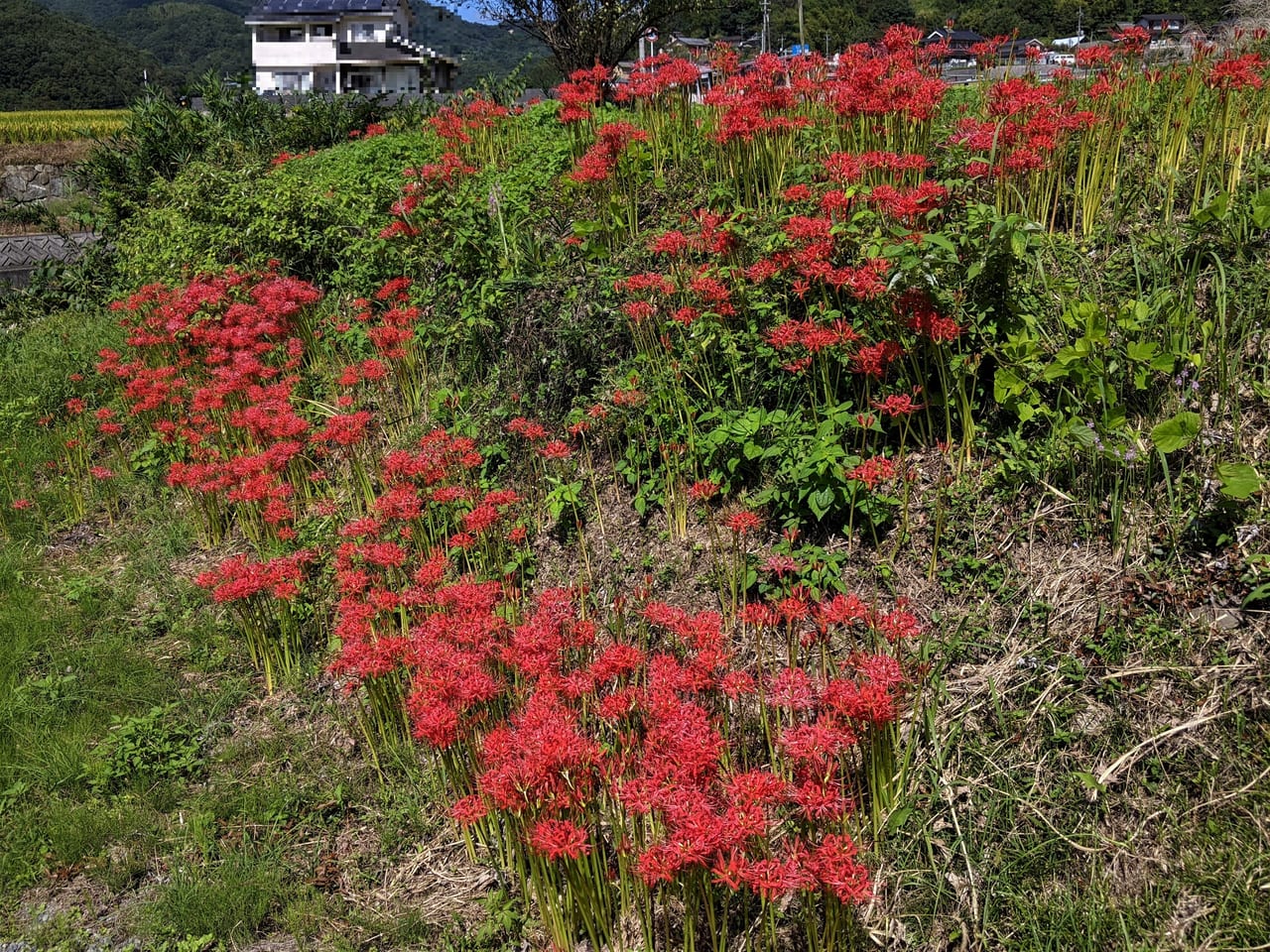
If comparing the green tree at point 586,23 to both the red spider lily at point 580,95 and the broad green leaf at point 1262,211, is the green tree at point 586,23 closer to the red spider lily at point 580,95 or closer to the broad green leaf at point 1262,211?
the red spider lily at point 580,95

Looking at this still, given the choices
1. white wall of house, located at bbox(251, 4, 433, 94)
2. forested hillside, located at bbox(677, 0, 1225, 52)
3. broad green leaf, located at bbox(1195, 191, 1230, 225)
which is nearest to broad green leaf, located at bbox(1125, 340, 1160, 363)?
broad green leaf, located at bbox(1195, 191, 1230, 225)

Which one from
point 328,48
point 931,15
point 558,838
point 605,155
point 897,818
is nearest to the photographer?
point 558,838

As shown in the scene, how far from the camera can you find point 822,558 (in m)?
3.26

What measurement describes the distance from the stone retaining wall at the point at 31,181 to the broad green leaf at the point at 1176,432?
35585 millimetres

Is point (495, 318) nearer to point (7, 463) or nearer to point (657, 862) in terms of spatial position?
point (7, 463)

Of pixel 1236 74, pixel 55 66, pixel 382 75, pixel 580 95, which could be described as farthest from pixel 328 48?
pixel 1236 74

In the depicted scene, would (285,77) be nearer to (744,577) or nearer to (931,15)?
(931,15)

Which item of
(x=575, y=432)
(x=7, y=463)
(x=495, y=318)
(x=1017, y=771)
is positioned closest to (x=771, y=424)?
(x=575, y=432)

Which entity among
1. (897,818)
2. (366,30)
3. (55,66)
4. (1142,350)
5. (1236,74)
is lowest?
→ (897,818)

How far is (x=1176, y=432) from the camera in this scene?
109 inches

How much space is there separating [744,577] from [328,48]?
6815 cm

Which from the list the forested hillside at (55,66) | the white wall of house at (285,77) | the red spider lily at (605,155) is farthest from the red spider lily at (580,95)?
the white wall of house at (285,77)

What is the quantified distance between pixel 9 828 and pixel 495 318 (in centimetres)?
368

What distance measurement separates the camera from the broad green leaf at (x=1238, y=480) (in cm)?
253
